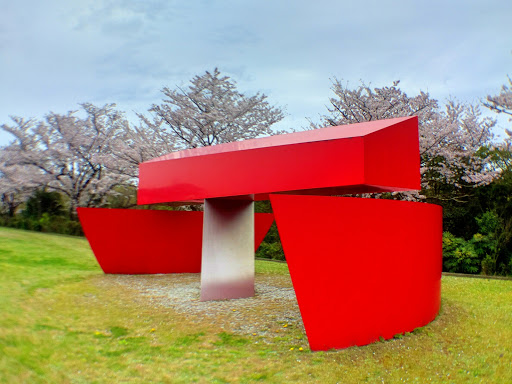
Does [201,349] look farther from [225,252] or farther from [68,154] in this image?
[68,154]

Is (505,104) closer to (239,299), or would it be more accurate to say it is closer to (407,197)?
(407,197)

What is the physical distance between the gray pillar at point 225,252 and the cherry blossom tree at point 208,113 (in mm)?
11465

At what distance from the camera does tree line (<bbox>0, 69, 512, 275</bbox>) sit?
14.1m

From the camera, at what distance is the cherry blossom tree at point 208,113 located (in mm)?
19953

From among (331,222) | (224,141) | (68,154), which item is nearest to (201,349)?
(331,222)

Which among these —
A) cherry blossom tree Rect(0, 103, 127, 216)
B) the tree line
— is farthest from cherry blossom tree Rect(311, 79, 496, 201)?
cherry blossom tree Rect(0, 103, 127, 216)

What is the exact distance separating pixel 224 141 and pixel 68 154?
853cm

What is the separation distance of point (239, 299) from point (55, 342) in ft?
12.5

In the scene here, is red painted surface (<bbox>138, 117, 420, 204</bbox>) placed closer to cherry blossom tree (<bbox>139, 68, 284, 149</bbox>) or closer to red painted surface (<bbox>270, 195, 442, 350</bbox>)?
red painted surface (<bbox>270, 195, 442, 350</bbox>)

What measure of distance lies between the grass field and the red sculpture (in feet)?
1.35

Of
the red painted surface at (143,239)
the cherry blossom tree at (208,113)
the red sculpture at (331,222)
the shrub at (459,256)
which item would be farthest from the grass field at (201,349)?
the cherry blossom tree at (208,113)

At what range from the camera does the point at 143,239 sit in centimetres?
1180

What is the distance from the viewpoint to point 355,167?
224 inches

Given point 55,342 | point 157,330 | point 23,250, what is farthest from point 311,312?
point 23,250
